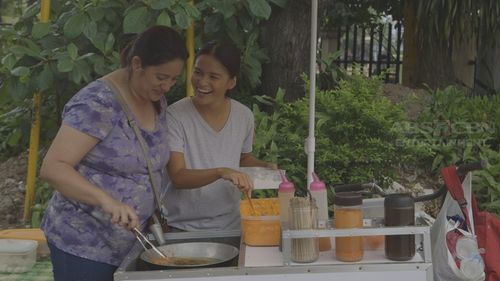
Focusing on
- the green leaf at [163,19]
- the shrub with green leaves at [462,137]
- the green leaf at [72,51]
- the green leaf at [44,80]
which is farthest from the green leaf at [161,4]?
the shrub with green leaves at [462,137]

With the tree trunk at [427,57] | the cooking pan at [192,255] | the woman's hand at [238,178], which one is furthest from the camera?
the tree trunk at [427,57]

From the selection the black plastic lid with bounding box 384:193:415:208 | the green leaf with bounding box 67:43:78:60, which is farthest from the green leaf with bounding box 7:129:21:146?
the black plastic lid with bounding box 384:193:415:208

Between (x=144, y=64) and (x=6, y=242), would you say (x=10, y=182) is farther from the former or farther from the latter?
(x=144, y=64)

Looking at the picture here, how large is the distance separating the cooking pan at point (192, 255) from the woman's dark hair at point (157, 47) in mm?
628

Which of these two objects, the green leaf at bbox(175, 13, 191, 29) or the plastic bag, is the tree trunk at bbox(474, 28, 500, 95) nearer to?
the green leaf at bbox(175, 13, 191, 29)

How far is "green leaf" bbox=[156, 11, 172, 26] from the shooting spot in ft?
14.4

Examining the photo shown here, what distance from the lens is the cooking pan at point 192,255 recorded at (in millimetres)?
2164

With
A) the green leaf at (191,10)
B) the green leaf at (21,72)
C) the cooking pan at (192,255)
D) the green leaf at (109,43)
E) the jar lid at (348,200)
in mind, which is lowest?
the cooking pan at (192,255)

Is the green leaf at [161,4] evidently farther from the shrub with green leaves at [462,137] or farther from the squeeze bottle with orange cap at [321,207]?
the squeeze bottle with orange cap at [321,207]

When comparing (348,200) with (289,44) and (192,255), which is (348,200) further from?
(289,44)

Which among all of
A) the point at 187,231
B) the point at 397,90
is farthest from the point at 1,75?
the point at 397,90

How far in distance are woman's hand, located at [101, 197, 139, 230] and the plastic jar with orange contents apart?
64 cm

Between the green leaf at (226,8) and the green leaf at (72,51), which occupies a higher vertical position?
the green leaf at (226,8)

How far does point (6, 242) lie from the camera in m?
4.65
